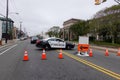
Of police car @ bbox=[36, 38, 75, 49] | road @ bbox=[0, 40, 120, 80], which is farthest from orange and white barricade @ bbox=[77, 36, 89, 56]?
police car @ bbox=[36, 38, 75, 49]

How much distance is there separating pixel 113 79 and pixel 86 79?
3.44 feet

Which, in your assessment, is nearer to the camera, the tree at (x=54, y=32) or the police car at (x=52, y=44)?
the police car at (x=52, y=44)

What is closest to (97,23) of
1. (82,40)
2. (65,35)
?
(82,40)

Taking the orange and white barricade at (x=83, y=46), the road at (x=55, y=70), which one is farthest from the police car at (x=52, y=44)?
the road at (x=55, y=70)

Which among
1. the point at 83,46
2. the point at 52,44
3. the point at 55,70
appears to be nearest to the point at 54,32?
the point at 52,44

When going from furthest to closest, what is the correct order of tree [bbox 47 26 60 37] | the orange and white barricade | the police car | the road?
tree [bbox 47 26 60 37], the police car, the orange and white barricade, the road

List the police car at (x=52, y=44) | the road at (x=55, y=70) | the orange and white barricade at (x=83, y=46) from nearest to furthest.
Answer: the road at (x=55, y=70) < the orange and white barricade at (x=83, y=46) < the police car at (x=52, y=44)

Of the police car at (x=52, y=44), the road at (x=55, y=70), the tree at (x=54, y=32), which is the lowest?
the road at (x=55, y=70)

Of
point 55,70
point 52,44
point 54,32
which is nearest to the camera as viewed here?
point 55,70

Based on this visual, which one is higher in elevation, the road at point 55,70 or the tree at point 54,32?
the tree at point 54,32

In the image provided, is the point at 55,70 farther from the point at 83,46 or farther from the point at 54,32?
the point at 54,32

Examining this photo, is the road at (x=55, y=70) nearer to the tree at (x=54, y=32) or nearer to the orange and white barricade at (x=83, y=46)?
the orange and white barricade at (x=83, y=46)

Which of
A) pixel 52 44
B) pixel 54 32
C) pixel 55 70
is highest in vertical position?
pixel 54 32

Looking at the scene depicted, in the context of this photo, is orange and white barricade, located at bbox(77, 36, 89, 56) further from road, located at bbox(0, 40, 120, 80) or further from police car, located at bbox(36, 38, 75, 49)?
police car, located at bbox(36, 38, 75, 49)
